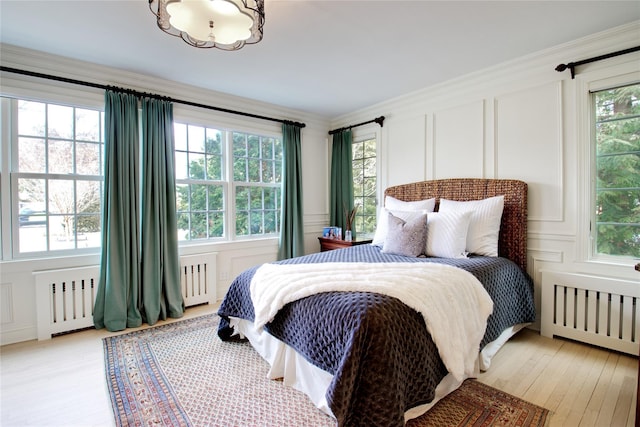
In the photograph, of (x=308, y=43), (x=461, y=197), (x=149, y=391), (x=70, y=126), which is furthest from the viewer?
(x=461, y=197)

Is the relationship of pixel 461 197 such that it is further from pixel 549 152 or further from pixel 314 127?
pixel 314 127

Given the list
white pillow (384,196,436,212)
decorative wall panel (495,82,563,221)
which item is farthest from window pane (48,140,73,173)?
decorative wall panel (495,82,563,221)

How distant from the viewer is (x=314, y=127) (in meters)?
4.51

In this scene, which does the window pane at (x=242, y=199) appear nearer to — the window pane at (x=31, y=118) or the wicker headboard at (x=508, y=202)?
the window pane at (x=31, y=118)

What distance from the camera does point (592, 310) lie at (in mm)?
2338

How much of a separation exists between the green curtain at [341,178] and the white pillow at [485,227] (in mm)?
1782

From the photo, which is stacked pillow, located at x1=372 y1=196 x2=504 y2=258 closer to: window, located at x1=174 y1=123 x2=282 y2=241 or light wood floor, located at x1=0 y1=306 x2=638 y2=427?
light wood floor, located at x1=0 y1=306 x2=638 y2=427

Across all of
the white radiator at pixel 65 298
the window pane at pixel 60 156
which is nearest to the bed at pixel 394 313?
the white radiator at pixel 65 298

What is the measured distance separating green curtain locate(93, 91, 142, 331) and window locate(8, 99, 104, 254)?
0.84ft

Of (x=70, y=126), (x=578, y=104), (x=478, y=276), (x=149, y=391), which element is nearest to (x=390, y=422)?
(x=478, y=276)

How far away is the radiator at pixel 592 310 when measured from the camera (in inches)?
85.8

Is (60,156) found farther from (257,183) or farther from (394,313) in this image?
(394,313)

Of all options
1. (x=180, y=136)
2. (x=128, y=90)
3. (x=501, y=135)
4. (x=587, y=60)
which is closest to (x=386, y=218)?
(x=501, y=135)

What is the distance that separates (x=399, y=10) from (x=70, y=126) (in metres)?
3.04
